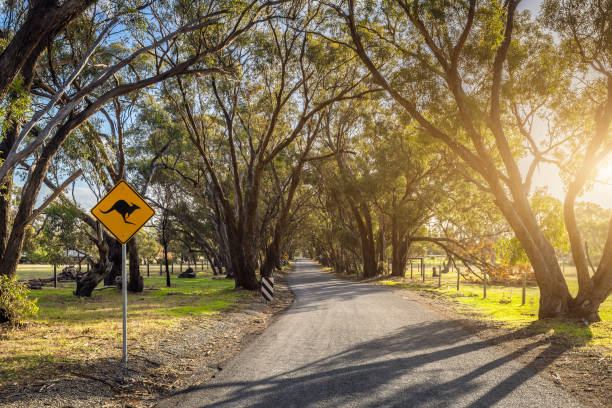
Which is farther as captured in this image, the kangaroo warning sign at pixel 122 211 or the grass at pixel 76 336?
the kangaroo warning sign at pixel 122 211

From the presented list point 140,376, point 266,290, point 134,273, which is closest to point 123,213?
point 140,376

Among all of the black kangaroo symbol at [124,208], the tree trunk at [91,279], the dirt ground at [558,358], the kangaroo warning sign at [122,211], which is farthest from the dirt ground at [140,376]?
the tree trunk at [91,279]

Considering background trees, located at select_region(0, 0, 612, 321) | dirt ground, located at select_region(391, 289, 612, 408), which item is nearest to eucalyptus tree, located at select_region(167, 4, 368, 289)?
background trees, located at select_region(0, 0, 612, 321)

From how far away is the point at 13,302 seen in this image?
358 inches

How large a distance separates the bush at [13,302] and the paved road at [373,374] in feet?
17.1

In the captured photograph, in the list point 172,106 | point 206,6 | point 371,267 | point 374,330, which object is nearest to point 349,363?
point 374,330

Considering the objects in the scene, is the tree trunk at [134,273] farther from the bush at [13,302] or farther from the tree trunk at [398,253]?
the tree trunk at [398,253]

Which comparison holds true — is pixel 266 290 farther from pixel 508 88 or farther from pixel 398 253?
pixel 398 253

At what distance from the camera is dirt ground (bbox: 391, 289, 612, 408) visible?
210 inches

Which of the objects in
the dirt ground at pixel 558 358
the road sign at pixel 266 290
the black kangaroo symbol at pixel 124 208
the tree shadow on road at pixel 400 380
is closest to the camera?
the tree shadow on road at pixel 400 380

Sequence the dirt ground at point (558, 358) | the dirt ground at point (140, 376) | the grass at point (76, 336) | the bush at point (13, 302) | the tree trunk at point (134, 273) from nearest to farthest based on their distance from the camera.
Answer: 1. the dirt ground at point (140, 376)
2. the dirt ground at point (558, 358)
3. the grass at point (76, 336)
4. the bush at point (13, 302)
5. the tree trunk at point (134, 273)

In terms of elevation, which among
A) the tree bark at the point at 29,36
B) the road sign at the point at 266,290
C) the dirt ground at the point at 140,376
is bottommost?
the road sign at the point at 266,290

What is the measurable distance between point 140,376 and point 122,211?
254 centimetres

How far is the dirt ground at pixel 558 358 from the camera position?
17.5 feet
